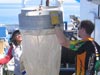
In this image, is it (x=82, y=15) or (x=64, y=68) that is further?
(x=82, y=15)

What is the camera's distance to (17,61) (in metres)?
5.22

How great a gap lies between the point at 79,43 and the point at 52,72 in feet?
2.13

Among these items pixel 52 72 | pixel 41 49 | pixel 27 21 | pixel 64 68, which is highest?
pixel 27 21

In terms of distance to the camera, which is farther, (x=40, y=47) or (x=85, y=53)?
(x=85, y=53)

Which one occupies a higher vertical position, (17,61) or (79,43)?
(79,43)

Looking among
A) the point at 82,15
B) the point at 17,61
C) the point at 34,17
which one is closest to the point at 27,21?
the point at 34,17

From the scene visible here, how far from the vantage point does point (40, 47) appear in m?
3.40

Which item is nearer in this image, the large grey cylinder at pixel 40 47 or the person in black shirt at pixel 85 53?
the large grey cylinder at pixel 40 47

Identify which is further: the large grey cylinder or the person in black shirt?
the person in black shirt

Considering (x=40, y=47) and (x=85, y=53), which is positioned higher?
(x=40, y=47)

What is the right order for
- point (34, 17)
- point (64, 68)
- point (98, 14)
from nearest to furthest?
point (34, 17)
point (64, 68)
point (98, 14)

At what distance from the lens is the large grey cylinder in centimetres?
338

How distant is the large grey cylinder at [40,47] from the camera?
3383 millimetres

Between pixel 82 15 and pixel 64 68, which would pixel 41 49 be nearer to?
pixel 64 68
